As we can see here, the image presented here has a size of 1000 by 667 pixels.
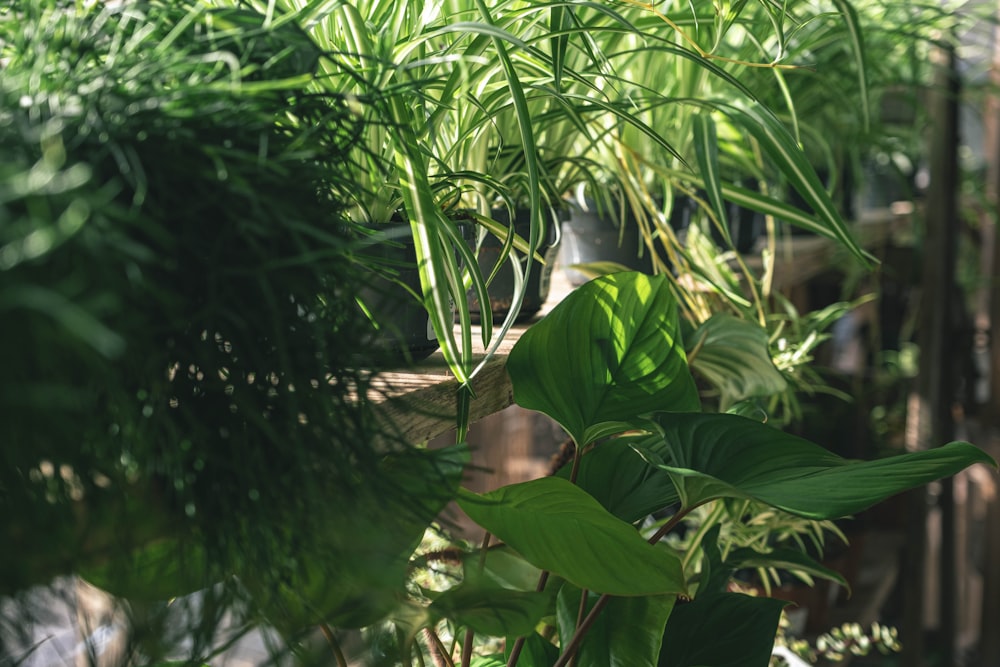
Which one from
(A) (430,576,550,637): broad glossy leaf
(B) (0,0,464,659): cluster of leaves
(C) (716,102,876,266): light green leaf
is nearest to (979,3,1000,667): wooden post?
(C) (716,102,876,266): light green leaf

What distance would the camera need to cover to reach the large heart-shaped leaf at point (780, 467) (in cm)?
38

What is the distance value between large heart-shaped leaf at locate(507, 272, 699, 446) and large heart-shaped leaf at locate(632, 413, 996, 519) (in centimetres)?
4

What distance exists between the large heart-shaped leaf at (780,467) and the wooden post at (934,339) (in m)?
1.27

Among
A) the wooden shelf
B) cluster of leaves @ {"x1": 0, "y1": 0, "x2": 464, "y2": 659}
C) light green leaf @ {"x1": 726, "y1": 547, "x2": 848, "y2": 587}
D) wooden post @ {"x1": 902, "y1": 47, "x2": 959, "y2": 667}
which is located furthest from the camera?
wooden post @ {"x1": 902, "y1": 47, "x2": 959, "y2": 667}

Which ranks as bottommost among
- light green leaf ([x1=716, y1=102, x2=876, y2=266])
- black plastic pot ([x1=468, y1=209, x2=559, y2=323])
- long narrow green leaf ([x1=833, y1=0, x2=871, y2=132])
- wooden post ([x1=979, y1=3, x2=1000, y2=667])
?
wooden post ([x1=979, y1=3, x2=1000, y2=667])

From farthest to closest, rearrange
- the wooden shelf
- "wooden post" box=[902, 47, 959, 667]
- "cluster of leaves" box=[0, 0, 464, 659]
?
"wooden post" box=[902, 47, 959, 667] → the wooden shelf → "cluster of leaves" box=[0, 0, 464, 659]

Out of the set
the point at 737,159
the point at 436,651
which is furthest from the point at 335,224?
the point at 737,159

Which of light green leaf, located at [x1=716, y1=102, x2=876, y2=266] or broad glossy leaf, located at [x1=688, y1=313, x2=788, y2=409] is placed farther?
broad glossy leaf, located at [x1=688, y1=313, x2=788, y2=409]

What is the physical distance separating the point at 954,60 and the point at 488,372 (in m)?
1.46

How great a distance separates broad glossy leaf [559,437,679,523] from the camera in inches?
19.3

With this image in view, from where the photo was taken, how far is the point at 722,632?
1.67 feet

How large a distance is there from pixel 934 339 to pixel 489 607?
153cm

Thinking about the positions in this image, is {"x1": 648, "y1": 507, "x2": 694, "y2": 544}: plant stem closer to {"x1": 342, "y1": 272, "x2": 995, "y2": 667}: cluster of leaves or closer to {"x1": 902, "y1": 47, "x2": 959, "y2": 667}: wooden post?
{"x1": 342, "y1": 272, "x2": 995, "y2": 667}: cluster of leaves

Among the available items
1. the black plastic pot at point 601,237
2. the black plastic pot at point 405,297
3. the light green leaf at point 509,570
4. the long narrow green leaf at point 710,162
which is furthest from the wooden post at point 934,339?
the black plastic pot at point 405,297
